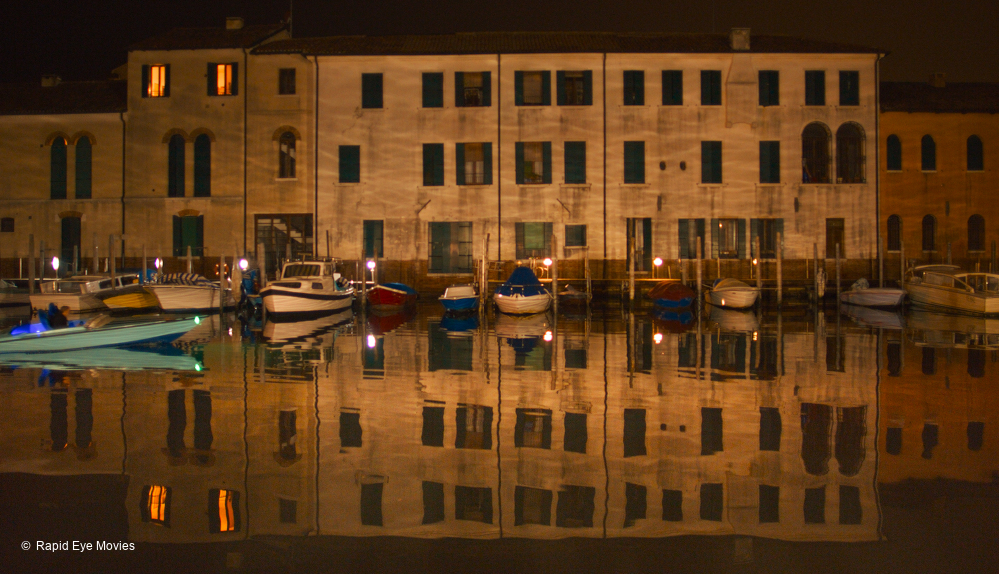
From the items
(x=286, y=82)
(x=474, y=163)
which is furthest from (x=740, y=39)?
(x=286, y=82)

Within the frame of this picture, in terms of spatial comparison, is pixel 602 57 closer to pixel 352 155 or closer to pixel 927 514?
pixel 352 155

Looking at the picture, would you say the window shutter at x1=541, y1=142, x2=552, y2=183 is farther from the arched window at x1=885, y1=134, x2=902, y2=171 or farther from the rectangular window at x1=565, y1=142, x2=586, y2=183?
the arched window at x1=885, y1=134, x2=902, y2=171

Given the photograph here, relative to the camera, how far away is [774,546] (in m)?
5.66

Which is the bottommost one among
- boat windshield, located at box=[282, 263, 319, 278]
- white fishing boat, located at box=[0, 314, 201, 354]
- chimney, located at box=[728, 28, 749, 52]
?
white fishing boat, located at box=[0, 314, 201, 354]

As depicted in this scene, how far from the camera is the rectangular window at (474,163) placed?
115 ft

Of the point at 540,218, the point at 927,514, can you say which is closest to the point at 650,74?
the point at 540,218

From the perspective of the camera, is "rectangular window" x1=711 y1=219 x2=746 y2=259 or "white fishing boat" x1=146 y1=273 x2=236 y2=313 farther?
"rectangular window" x1=711 y1=219 x2=746 y2=259

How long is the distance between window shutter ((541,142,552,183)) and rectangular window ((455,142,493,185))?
236 centimetres

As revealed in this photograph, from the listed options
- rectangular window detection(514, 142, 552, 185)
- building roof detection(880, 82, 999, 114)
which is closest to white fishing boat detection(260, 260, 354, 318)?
rectangular window detection(514, 142, 552, 185)

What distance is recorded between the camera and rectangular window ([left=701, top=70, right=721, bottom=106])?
35125mm

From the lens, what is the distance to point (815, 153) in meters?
35.5

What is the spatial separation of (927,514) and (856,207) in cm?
3213

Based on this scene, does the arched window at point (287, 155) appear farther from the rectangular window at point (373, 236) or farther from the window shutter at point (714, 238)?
the window shutter at point (714, 238)

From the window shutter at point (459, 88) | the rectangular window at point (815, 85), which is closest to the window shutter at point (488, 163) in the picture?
the window shutter at point (459, 88)
